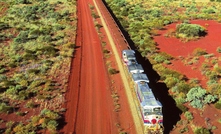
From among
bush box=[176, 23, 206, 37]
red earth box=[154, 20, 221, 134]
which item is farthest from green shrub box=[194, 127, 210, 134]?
bush box=[176, 23, 206, 37]

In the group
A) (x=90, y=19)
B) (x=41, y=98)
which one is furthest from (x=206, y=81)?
(x=90, y=19)

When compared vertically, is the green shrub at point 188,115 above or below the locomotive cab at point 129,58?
below

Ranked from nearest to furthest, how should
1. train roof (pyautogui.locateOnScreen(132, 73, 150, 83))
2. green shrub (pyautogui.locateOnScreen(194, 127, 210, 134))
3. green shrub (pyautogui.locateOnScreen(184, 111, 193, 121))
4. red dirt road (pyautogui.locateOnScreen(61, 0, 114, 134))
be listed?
green shrub (pyautogui.locateOnScreen(194, 127, 210, 134))
red dirt road (pyautogui.locateOnScreen(61, 0, 114, 134))
green shrub (pyautogui.locateOnScreen(184, 111, 193, 121))
train roof (pyautogui.locateOnScreen(132, 73, 150, 83))

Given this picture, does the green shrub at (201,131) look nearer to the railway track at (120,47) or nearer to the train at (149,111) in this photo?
the train at (149,111)

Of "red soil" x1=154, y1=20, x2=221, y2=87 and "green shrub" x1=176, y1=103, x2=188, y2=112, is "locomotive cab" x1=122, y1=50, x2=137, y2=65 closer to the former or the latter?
"red soil" x1=154, y1=20, x2=221, y2=87

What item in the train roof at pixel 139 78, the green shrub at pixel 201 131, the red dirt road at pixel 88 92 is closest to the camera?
the green shrub at pixel 201 131

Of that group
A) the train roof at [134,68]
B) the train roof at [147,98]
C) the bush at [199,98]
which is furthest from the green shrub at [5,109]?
the bush at [199,98]

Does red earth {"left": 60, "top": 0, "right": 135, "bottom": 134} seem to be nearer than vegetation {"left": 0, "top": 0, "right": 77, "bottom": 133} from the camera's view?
Yes
